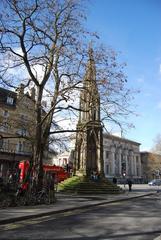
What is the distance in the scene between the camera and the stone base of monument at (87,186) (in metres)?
27.5

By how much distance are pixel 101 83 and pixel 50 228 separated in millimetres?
10977

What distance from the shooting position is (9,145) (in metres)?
44.9

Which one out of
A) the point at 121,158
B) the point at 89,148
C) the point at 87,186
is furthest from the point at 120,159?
the point at 87,186

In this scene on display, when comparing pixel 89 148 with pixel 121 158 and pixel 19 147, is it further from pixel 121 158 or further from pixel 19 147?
pixel 121 158

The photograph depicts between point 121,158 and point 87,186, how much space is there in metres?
69.8

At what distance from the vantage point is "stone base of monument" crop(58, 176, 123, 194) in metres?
27.5

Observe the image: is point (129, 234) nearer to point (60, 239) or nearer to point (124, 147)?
point (60, 239)

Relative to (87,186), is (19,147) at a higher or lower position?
higher

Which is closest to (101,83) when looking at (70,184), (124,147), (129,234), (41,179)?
(41,179)

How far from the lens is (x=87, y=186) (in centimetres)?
2816

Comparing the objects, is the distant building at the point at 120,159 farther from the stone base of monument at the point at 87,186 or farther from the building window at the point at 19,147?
the stone base of monument at the point at 87,186

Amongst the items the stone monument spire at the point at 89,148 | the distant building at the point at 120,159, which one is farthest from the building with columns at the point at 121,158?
the stone monument spire at the point at 89,148

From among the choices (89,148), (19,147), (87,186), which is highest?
(19,147)

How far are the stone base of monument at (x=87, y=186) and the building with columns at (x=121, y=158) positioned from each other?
5306 centimetres
